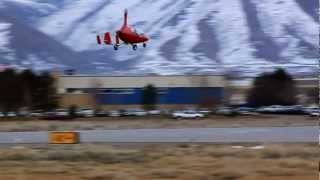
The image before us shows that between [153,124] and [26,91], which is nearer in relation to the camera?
[153,124]

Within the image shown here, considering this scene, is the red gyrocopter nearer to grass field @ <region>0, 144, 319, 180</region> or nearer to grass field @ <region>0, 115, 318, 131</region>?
grass field @ <region>0, 144, 319, 180</region>

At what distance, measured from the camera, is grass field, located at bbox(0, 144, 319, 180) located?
15.1m

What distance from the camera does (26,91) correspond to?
74438mm

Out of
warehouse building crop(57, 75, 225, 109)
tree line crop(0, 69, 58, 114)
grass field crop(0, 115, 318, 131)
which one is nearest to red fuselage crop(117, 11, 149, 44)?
grass field crop(0, 115, 318, 131)

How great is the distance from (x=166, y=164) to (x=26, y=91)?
2287 inches

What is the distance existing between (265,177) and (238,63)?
4969 inches

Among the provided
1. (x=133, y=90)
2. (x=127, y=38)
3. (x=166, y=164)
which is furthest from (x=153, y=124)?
(x=133, y=90)

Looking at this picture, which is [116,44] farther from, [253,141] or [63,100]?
[63,100]

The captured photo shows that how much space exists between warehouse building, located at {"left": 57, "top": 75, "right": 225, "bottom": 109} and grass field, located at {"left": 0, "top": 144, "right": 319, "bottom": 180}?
6354 cm

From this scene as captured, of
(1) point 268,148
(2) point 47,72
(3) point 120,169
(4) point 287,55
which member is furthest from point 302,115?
(3) point 120,169

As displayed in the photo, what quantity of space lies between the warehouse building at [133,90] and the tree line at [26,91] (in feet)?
30.5

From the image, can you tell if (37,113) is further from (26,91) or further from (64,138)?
(64,138)

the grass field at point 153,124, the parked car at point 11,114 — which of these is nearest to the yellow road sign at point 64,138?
the grass field at point 153,124

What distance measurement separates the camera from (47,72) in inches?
3187
